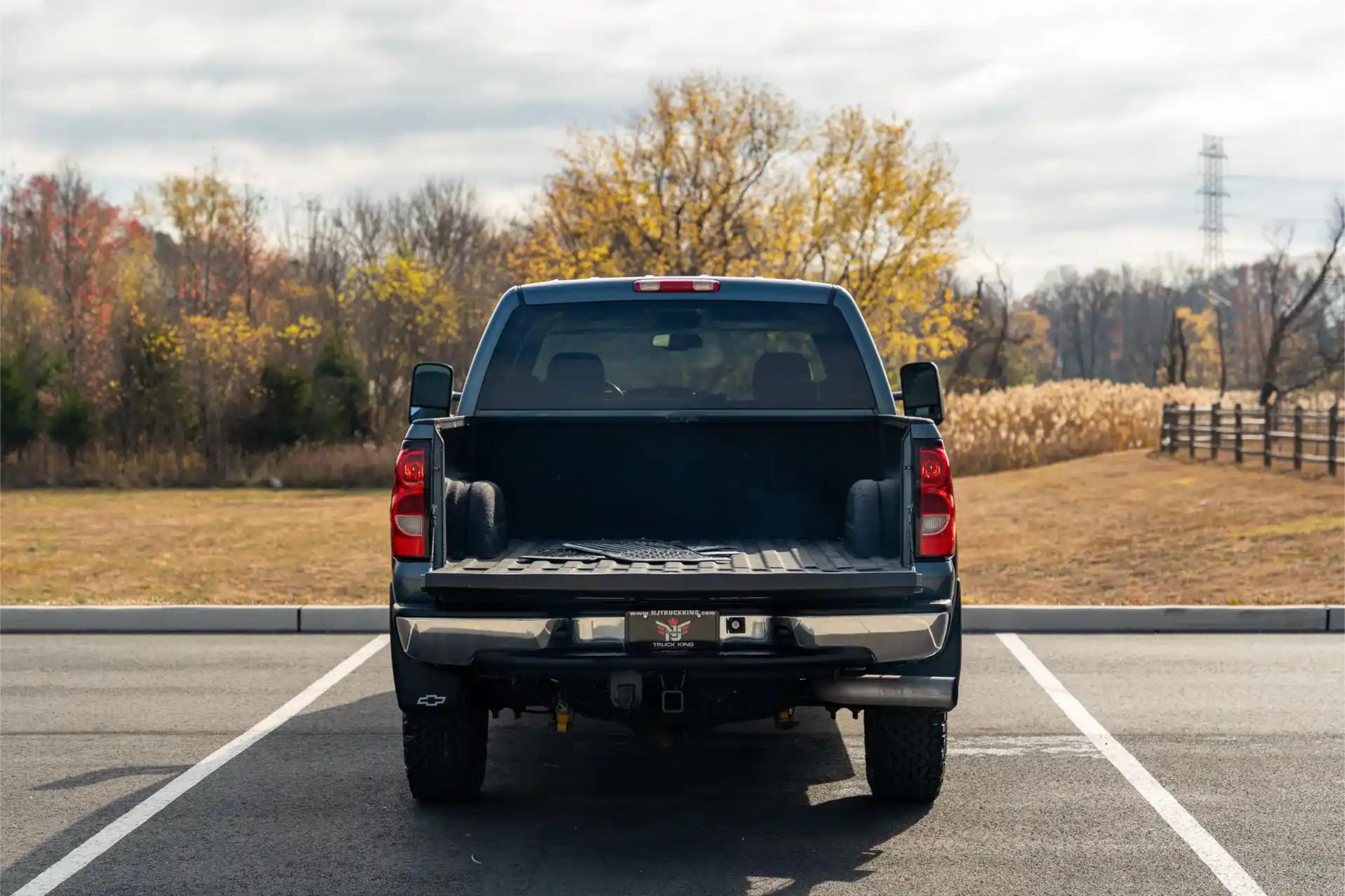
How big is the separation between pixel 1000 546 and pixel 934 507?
12941mm

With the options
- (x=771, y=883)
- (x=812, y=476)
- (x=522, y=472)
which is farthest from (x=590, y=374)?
(x=771, y=883)

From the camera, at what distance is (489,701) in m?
5.81

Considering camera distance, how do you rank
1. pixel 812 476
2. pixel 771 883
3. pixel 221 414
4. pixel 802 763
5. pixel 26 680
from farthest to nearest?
pixel 221 414
pixel 26 680
pixel 802 763
pixel 812 476
pixel 771 883

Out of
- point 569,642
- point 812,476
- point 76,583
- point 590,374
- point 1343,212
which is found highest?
point 1343,212

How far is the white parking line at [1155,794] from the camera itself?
5145mm

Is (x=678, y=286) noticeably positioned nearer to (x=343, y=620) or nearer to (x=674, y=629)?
(x=674, y=629)

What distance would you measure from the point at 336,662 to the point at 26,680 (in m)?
1.88

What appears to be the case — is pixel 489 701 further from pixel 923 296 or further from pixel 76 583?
pixel 923 296

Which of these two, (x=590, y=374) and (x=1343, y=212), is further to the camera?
(x=1343, y=212)

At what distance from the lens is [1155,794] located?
634 centimetres

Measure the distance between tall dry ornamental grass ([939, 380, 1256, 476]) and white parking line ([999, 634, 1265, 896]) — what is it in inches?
941

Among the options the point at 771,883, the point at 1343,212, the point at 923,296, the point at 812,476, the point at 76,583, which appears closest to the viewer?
the point at 771,883

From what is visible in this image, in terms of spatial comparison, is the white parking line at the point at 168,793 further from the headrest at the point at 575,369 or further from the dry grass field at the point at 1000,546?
the dry grass field at the point at 1000,546

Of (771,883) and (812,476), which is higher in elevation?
(812,476)
